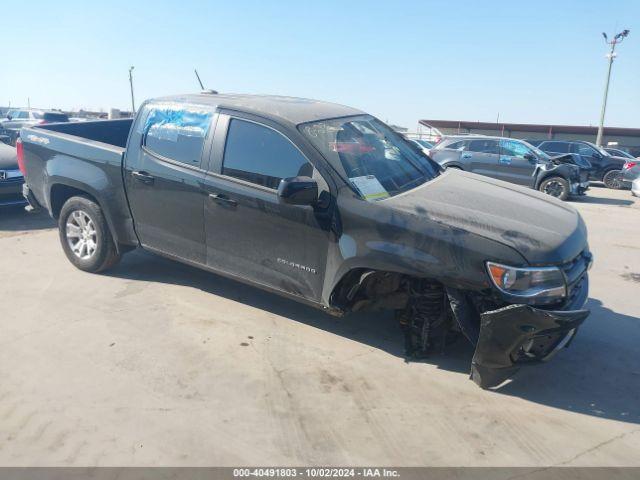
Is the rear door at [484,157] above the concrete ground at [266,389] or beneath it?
above

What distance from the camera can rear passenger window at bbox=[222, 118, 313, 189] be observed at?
389 centimetres

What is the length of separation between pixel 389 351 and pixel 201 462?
70.2 inches

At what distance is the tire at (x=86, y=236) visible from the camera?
5078 millimetres

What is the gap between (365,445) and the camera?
114 inches

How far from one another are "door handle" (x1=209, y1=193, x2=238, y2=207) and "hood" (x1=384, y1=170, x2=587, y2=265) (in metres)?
1.27

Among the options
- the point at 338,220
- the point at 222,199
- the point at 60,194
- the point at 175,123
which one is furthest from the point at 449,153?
the point at 338,220

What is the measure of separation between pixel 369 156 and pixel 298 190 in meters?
0.94

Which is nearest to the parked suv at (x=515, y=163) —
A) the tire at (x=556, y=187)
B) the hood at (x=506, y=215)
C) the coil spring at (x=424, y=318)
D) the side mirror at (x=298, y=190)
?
the tire at (x=556, y=187)

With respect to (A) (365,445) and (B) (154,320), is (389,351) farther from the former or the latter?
(B) (154,320)

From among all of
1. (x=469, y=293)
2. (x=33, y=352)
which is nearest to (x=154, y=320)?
(x=33, y=352)

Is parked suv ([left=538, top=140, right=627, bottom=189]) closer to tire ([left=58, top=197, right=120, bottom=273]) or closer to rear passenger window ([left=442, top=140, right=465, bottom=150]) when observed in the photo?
rear passenger window ([left=442, top=140, right=465, bottom=150])

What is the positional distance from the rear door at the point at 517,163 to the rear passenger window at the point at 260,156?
34.2 feet

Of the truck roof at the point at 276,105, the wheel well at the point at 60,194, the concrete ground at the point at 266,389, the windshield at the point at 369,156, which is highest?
the truck roof at the point at 276,105

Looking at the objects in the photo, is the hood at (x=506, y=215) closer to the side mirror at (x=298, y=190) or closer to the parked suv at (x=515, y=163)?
the side mirror at (x=298, y=190)
